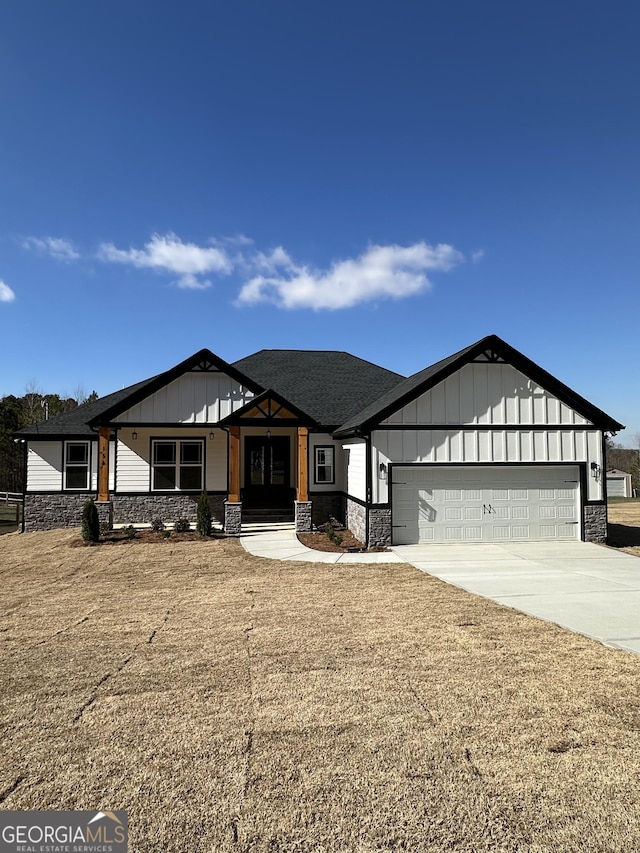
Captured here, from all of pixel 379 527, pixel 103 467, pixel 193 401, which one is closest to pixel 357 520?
pixel 379 527

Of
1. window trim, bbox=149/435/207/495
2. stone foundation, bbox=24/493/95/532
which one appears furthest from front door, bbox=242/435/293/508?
stone foundation, bbox=24/493/95/532

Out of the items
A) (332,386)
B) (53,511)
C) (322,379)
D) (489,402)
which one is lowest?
(53,511)

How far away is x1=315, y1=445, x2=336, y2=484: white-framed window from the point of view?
60.8 feet

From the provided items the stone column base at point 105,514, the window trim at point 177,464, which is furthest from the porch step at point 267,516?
the stone column base at point 105,514

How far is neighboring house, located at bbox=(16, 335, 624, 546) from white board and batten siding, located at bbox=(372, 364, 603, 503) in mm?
34

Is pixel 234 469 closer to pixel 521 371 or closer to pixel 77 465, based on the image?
pixel 77 465

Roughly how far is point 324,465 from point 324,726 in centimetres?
1437

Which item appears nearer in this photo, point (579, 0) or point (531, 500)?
point (579, 0)

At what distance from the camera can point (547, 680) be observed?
5.20 meters

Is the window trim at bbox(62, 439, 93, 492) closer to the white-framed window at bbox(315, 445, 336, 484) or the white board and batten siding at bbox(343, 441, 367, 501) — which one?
the white-framed window at bbox(315, 445, 336, 484)

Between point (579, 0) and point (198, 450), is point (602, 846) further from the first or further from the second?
point (198, 450)

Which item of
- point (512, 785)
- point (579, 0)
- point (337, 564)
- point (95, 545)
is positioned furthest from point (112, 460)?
point (579, 0)

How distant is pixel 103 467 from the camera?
1620 centimetres

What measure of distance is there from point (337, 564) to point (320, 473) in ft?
23.6
